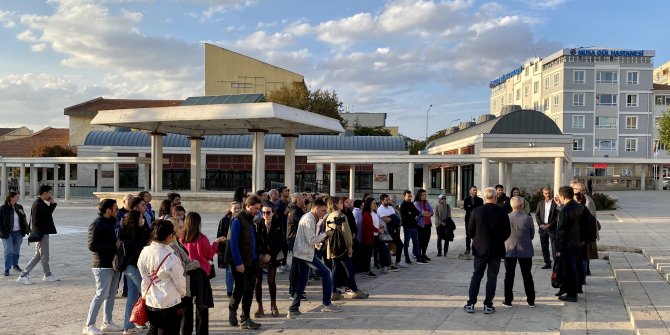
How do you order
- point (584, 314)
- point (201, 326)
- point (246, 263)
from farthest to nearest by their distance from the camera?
point (584, 314), point (246, 263), point (201, 326)

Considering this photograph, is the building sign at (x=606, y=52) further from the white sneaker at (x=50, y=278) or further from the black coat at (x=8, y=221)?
the white sneaker at (x=50, y=278)

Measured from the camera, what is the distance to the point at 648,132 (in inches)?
2768

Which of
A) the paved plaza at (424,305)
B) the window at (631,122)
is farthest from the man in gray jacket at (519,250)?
the window at (631,122)

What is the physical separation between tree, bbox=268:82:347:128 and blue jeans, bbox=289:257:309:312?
45.8 m

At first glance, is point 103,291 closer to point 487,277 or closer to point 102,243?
point 102,243

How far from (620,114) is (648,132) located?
154 inches

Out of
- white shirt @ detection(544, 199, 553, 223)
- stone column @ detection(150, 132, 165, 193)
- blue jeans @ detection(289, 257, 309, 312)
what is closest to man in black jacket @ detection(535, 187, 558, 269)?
white shirt @ detection(544, 199, 553, 223)

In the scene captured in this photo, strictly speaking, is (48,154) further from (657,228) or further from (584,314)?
(584,314)

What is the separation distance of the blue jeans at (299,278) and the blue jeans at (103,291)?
234cm

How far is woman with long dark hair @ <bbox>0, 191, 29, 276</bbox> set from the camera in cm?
1099

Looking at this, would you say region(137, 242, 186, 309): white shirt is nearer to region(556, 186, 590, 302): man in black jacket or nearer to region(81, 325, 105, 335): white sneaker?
region(81, 325, 105, 335): white sneaker

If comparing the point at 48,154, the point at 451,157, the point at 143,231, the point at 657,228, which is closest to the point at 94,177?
the point at 48,154

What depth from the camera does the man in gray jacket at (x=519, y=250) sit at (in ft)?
28.5

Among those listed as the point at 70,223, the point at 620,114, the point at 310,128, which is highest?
the point at 620,114
